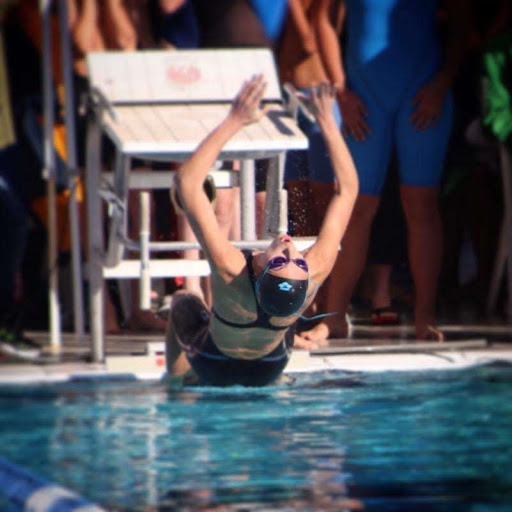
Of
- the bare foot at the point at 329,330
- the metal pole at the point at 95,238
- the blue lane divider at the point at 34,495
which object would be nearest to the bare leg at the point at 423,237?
the bare foot at the point at 329,330

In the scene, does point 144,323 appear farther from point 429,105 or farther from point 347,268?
point 429,105

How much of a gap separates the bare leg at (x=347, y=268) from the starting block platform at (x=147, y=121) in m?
0.36

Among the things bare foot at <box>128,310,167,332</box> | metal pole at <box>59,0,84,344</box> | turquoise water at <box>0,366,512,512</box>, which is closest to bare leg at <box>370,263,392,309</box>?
turquoise water at <box>0,366,512,512</box>

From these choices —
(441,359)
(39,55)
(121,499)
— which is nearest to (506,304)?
(441,359)

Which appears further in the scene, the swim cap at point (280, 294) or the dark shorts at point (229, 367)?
the dark shorts at point (229, 367)

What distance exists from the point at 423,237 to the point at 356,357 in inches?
26.1

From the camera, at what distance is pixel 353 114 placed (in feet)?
6.27

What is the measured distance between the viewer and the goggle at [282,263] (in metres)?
1.99

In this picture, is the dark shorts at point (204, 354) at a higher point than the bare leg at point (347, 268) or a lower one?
lower

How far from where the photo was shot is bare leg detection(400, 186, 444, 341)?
192cm

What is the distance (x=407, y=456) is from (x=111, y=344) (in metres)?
1.24

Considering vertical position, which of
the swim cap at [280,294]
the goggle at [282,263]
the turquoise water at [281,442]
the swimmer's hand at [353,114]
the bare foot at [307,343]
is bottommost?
the turquoise water at [281,442]

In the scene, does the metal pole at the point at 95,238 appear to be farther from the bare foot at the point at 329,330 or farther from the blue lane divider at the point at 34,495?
the blue lane divider at the point at 34,495

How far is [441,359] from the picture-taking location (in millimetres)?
2562
